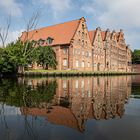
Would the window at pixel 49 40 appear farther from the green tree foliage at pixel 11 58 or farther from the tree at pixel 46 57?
the green tree foliage at pixel 11 58

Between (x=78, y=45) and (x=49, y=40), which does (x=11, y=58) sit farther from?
(x=78, y=45)

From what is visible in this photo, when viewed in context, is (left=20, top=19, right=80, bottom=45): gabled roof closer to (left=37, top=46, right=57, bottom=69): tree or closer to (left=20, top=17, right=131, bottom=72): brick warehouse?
(left=20, top=17, right=131, bottom=72): brick warehouse

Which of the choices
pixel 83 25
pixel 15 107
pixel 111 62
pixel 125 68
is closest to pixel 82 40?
pixel 83 25

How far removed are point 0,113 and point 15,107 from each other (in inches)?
42.4

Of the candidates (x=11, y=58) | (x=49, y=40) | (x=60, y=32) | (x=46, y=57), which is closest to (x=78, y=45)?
(x=60, y=32)

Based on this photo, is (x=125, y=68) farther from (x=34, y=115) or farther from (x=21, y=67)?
(x=34, y=115)

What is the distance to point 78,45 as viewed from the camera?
58.0 metres

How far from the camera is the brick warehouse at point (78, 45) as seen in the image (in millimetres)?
56219

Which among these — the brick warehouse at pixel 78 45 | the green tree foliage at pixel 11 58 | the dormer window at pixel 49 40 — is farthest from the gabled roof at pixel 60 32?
the green tree foliage at pixel 11 58

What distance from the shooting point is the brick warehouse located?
56219mm

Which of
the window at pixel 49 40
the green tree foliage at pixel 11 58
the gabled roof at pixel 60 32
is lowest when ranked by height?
the green tree foliage at pixel 11 58

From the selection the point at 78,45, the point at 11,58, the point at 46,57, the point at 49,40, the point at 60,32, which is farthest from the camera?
the point at 60,32

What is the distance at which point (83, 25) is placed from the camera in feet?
197

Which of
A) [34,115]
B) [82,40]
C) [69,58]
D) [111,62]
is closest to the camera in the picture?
[34,115]
